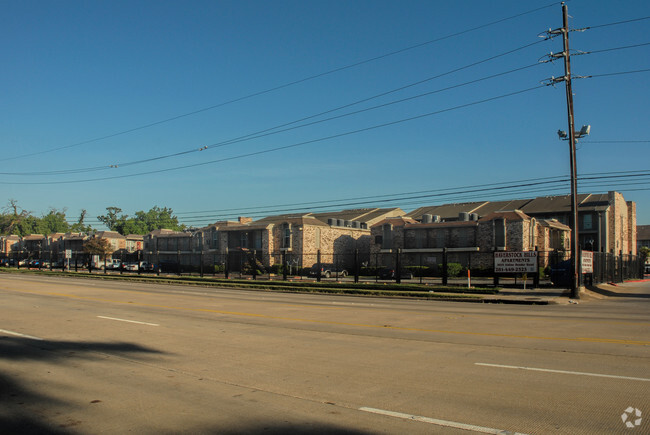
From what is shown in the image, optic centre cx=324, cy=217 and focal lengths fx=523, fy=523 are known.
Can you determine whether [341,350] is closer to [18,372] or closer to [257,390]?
[257,390]

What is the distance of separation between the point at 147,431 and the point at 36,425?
1.39m

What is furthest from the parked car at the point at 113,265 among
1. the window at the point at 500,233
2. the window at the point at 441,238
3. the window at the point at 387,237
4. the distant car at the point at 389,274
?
the window at the point at 500,233

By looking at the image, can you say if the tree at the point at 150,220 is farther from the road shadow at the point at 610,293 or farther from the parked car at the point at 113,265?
the road shadow at the point at 610,293

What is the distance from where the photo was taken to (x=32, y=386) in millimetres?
7746

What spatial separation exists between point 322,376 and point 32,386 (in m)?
4.32

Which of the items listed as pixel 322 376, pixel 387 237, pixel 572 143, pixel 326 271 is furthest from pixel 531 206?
pixel 322 376

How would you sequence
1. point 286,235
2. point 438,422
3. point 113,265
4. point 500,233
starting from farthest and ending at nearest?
1. point 113,265
2. point 286,235
3. point 500,233
4. point 438,422

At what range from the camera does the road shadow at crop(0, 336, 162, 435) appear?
234 inches

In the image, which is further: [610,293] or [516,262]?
[516,262]

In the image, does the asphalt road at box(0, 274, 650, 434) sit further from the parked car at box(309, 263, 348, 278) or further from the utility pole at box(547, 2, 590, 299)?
the parked car at box(309, 263, 348, 278)

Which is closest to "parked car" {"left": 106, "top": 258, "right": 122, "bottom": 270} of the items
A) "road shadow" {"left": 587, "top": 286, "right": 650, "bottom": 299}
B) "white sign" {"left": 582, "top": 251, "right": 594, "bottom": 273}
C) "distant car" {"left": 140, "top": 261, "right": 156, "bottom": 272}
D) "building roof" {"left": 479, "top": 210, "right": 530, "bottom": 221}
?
"distant car" {"left": 140, "top": 261, "right": 156, "bottom": 272}

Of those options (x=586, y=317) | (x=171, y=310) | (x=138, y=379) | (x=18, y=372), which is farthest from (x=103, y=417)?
(x=586, y=317)

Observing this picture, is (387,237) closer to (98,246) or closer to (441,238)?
(441,238)

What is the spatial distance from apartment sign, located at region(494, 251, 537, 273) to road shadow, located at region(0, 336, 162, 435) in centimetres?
2672
